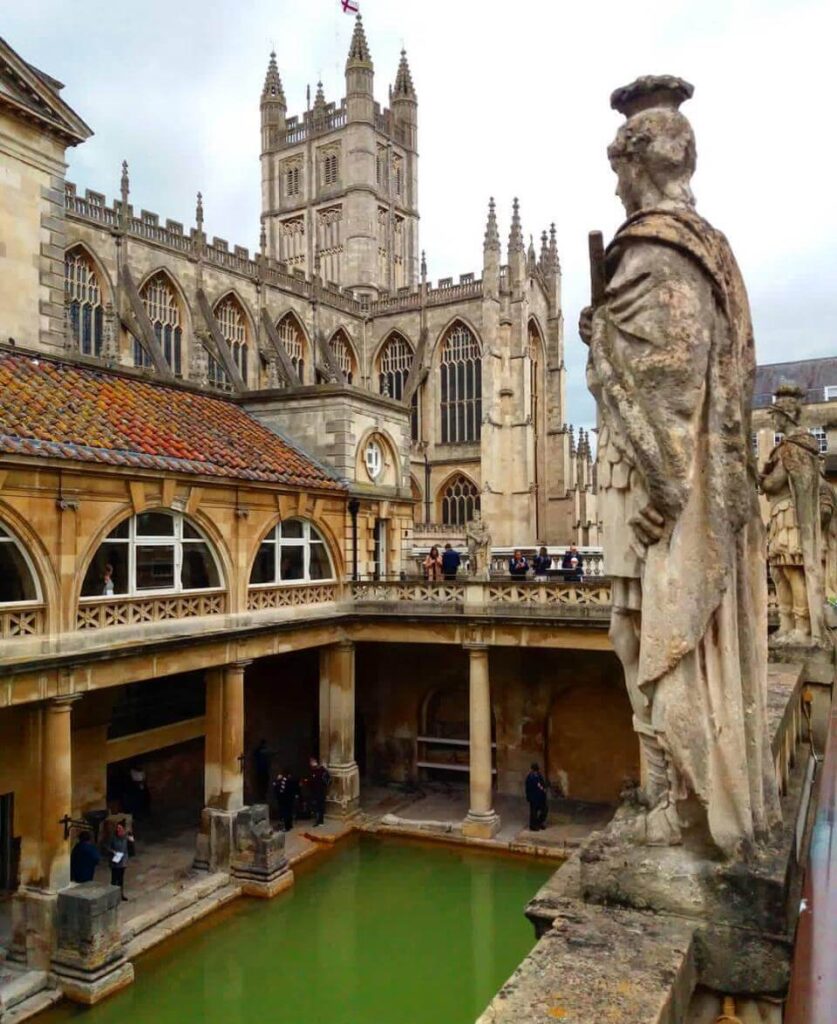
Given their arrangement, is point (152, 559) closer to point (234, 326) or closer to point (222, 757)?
point (222, 757)

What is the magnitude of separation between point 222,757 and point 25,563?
20.4ft

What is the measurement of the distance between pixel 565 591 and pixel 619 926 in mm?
15132

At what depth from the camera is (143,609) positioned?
47.8 ft

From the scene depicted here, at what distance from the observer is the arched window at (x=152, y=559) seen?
1412 cm

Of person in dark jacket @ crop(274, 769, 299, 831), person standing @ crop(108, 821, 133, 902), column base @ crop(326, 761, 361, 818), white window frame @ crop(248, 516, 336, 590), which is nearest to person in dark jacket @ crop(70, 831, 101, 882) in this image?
person standing @ crop(108, 821, 133, 902)

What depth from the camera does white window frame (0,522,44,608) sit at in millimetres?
12234

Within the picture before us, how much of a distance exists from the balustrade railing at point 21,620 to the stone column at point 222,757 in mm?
4743

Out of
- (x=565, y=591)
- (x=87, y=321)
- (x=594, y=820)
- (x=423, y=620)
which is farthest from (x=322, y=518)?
(x=87, y=321)

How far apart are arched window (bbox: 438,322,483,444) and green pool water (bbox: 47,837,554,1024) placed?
34394 millimetres

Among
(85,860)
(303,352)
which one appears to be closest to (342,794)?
(85,860)

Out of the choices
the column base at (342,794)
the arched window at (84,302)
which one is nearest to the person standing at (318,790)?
the column base at (342,794)

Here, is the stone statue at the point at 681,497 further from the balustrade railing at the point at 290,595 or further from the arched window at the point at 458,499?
the arched window at the point at 458,499

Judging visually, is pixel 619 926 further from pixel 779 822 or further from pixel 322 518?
pixel 322 518

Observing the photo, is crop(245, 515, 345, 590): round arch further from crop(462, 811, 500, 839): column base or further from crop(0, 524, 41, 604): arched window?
crop(462, 811, 500, 839): column base
